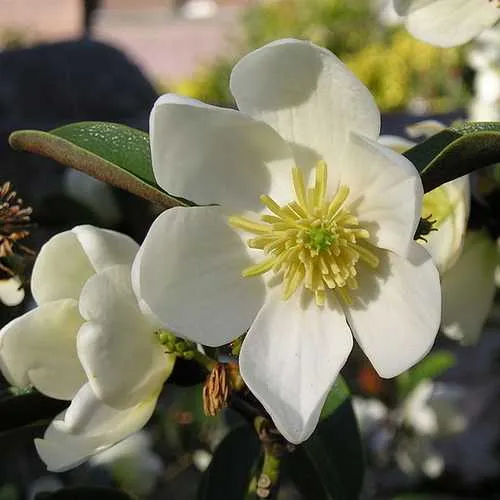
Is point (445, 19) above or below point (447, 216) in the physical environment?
above

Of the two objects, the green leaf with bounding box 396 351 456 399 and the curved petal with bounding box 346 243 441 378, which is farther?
the green leaf with bounding box 396 351 456 399

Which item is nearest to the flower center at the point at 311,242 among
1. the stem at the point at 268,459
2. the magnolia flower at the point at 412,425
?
the stem at the point at 268,459

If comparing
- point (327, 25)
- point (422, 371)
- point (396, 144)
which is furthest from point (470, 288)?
point (327, 25)

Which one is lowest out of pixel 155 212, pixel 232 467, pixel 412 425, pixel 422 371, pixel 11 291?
pixel 412 425

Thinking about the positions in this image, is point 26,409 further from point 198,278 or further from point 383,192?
point 383,192

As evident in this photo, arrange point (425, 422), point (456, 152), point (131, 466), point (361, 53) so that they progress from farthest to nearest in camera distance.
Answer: point (361, 53)
point (425, 422)
point (131, 466)
point (456, 152)

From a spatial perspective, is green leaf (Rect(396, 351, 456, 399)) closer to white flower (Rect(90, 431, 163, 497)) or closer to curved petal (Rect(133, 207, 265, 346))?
white flower (Rect(90, 431, 163, 497))

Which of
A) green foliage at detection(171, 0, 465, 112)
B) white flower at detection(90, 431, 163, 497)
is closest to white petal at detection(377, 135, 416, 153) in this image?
white flower at detection(90, 431, 163, 497)
